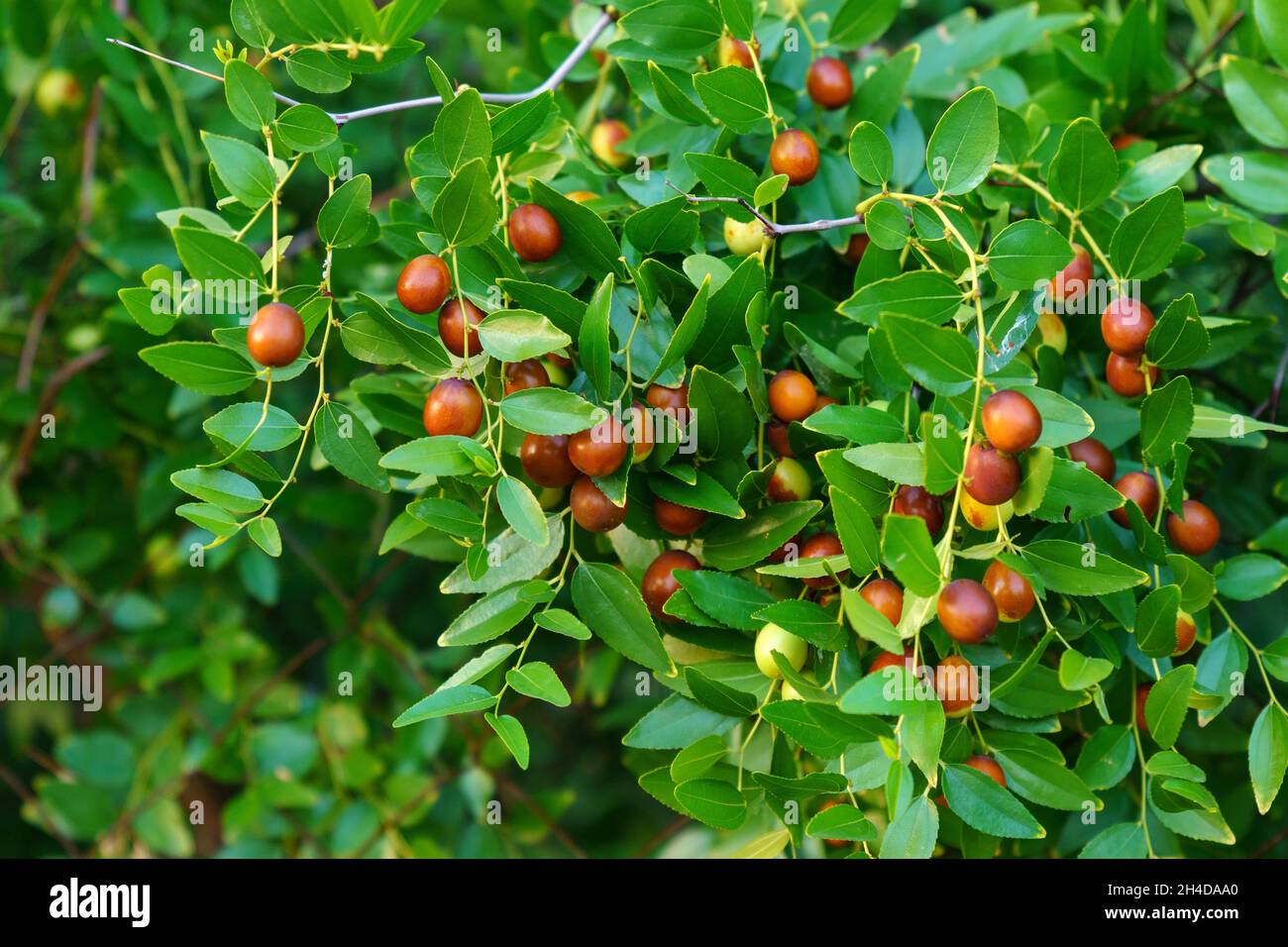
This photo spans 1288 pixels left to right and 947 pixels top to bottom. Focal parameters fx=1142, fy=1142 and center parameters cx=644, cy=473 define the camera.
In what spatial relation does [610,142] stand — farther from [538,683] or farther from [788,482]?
[538,683]

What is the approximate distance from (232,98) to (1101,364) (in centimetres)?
65

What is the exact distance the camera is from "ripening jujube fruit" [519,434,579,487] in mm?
730

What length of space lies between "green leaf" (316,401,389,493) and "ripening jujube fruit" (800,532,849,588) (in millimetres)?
280

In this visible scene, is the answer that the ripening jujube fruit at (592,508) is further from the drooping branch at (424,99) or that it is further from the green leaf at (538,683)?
the drooping branch at (424,99)

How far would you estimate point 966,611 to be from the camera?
630mm

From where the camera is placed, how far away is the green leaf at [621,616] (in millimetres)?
738

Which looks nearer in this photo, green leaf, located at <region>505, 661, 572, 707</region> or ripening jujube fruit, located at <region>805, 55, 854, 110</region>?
green leaf, located at <region>505, 661, 572, 707</region>

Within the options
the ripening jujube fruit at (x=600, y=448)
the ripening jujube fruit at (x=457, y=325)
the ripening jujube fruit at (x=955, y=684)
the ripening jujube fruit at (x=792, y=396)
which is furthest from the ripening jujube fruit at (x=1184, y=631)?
the ripening jujube fruit at (x=457, y=325)

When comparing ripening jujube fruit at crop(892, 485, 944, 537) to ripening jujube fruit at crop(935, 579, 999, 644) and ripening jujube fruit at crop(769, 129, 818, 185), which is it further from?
ripening jujube fruit at crop(769, 129, 818, 185)

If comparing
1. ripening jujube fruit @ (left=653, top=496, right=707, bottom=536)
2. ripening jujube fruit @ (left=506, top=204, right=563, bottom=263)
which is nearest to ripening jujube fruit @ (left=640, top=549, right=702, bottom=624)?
ripening jujube fruit @ (left=653, top=496, right=707, bottom=536)

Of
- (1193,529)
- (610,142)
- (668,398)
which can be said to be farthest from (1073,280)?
(610,142)

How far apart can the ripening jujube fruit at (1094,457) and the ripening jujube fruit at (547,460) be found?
333mm

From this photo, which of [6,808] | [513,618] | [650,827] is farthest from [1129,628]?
[6,808]

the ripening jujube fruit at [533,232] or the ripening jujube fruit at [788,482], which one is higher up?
the ripening jujube fruit at [533,232]
